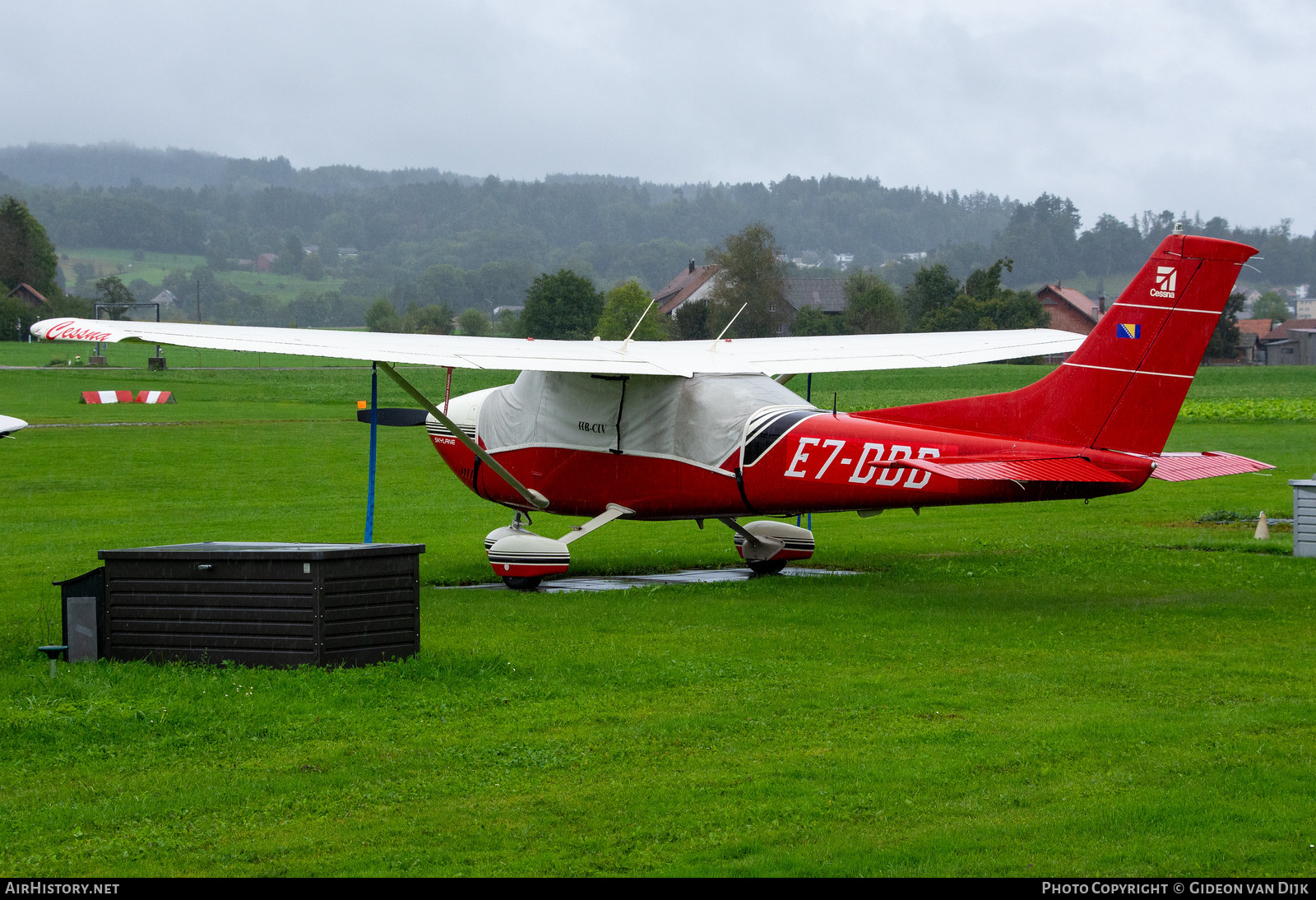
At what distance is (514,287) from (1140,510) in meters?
174

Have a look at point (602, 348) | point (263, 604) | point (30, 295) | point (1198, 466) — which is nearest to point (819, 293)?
point (30, 295)

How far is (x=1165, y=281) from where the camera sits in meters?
11.3

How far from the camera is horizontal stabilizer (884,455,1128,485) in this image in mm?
11031

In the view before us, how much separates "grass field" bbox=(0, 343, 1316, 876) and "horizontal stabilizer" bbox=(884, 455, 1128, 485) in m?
1.24

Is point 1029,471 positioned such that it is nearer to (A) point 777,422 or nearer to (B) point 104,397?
(A) point 777,422

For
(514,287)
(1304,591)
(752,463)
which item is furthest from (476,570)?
(514,287)

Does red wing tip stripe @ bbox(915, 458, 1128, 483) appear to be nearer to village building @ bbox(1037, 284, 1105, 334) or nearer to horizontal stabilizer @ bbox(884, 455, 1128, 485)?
horizontal stabilizer @ bbox(884, 455, 1128, 485)

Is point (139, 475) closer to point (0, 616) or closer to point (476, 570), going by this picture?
point (476, 570)

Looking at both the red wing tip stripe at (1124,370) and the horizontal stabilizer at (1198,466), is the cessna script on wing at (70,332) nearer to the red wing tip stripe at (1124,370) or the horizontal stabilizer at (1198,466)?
the red wing tip stripe at (1124,370)

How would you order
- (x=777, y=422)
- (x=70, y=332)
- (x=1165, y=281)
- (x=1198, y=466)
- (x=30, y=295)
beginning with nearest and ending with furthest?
(x=1165, y=281), (x=1198, y=466), (x=70, y=332), (x=777, y=422), (x=30, y=295)

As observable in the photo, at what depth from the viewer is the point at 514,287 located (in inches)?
7495

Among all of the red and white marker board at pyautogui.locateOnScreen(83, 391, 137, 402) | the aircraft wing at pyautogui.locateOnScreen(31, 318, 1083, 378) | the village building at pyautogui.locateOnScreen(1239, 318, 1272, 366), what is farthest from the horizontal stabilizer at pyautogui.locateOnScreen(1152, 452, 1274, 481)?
the village building at pyautogui.locateOnScreen(1239, 318, 1272, 366)

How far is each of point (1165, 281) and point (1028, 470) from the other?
6.68 feet

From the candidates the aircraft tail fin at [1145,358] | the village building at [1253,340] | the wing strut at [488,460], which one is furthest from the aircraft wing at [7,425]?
the village building at [1253,340]
